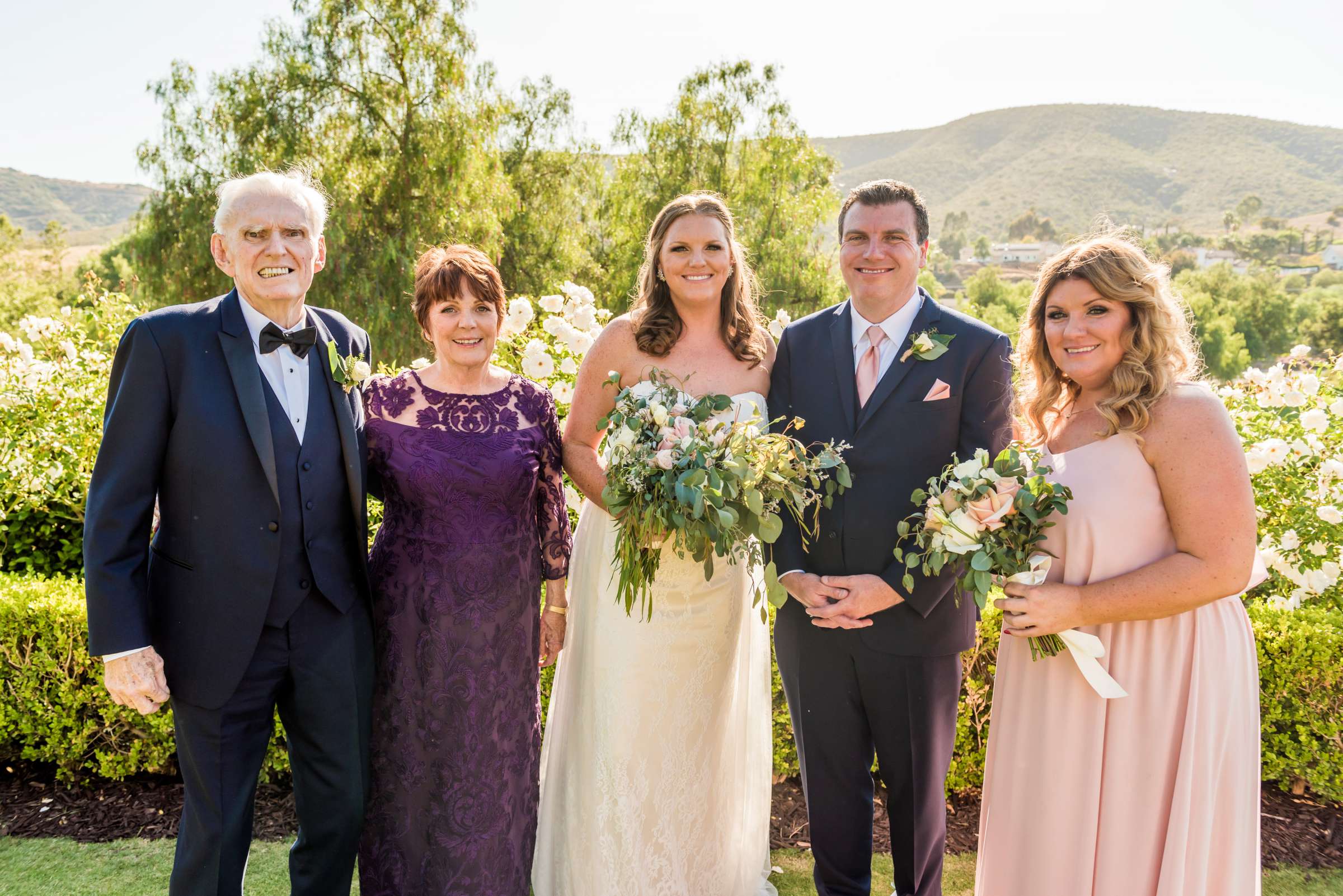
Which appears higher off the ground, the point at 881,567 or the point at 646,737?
the point at 881,567

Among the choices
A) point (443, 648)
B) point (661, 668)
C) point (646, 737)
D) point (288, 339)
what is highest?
point (288, 339)

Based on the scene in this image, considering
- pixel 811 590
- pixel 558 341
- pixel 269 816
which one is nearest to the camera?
pixel 811 590

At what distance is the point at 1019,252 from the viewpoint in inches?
3445

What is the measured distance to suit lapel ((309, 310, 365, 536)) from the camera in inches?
120

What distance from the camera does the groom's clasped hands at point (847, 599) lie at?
3092 mm

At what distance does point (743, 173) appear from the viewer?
31.6 m

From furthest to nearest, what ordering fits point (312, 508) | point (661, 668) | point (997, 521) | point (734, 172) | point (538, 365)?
point (734, 172)
point (538, 365)
point (661, 668)
point (312, 508)
point (997, 521)

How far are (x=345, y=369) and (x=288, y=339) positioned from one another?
0.69ft

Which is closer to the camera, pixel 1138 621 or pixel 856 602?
pixel 1138 621

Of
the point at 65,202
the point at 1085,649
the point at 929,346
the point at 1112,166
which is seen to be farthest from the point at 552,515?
the point at 65,202

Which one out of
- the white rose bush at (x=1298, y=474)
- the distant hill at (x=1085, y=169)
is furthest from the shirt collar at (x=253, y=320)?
the distant hill at (x=1085, y=169)

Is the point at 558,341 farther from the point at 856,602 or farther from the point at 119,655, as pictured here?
the point at 119,655

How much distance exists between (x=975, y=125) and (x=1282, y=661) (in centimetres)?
14987

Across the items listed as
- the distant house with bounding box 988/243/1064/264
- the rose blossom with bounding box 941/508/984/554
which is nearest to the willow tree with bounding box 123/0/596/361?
the rose blossom with bounding box 941/508/984/554
